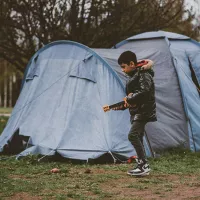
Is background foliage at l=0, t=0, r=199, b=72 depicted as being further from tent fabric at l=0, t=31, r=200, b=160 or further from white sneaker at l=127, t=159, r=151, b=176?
white sneaker at l=127, t=159, r=151, b=176

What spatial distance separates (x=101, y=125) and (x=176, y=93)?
5.95ft

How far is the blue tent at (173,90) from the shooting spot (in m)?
10.3

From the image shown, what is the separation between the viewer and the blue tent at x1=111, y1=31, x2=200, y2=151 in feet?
33.9

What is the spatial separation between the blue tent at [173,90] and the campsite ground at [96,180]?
2.07 ft

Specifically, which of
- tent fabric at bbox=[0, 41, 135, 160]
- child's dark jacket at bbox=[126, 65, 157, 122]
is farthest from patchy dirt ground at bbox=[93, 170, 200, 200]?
tent fabric at bbox=[0, 41, 135, 160]

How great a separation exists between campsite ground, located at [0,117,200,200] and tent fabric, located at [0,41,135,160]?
0.39 metres

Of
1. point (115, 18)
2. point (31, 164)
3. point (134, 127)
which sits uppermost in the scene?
point (115, 18)

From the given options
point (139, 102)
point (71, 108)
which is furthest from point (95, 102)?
point (139, 102)

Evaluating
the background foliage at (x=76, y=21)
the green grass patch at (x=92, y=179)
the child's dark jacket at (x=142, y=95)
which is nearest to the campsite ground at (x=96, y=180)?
the green grass patch at (x=92, y=179)

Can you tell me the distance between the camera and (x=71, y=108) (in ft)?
32.6

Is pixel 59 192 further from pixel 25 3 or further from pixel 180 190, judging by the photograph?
pixel 25 3

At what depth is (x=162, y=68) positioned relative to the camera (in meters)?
10.8

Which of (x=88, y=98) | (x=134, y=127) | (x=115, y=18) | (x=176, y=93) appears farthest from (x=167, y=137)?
(x=115, y=18)

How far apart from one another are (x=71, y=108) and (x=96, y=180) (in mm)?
2550
